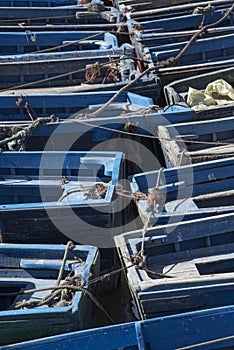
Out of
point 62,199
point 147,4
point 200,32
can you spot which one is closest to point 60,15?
point 147,4

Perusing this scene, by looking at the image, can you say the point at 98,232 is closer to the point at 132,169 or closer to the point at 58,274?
the point at 58,274

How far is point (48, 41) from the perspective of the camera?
11227 millimetres

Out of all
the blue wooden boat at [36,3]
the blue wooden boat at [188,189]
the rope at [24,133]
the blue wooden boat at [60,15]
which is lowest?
the blue wooden boat at [188,189]

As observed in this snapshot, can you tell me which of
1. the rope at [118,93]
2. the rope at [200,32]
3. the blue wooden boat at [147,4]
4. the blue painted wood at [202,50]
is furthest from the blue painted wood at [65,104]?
the blue wooden boat at [147,4]

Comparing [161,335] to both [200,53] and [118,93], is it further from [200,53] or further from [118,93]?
[200,53]

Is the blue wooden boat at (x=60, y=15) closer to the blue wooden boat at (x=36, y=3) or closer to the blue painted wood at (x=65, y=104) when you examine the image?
the blue wooden boat at (x=36, y=3)

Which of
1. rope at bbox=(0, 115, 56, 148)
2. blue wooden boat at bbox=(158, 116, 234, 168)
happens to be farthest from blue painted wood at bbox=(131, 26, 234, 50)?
rope at bbox=(0, 115, 56, 148)

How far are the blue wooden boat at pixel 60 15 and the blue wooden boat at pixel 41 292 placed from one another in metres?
6.24

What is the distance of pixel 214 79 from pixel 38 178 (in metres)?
3.11

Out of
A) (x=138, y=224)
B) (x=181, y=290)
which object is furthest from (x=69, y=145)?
(x=181, y=290)

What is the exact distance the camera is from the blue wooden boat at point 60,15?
12.1m

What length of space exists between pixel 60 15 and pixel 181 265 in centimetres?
685

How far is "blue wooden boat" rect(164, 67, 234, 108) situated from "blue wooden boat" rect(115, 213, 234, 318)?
265 centimetres

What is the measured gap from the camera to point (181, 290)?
19.8ft
